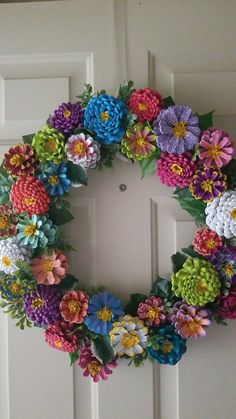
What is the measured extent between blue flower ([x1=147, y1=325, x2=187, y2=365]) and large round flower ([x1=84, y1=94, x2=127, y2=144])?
1.36ft

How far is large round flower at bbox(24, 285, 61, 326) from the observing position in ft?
2.93

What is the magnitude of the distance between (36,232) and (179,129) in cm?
36

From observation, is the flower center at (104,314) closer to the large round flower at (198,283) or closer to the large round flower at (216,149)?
the large round flower at (198,283)

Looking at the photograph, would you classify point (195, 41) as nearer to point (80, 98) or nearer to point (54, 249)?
point (80, 98)

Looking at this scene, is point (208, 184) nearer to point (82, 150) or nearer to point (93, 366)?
point (82, 150)

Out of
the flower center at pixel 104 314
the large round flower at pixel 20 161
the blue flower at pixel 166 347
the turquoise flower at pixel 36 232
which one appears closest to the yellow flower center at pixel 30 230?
the turquoise flower at pixel 36 232

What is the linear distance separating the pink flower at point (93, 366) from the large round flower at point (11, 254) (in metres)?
0.24

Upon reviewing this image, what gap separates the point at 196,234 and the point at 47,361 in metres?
0.46

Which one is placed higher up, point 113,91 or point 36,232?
point 113,91

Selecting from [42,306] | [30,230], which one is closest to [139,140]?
[30,230]

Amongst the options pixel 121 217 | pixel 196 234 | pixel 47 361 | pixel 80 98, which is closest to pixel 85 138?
pixel 80 98

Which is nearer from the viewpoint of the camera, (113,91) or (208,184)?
(208,184)

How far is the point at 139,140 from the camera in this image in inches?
34.7

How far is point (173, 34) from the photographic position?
958mm
